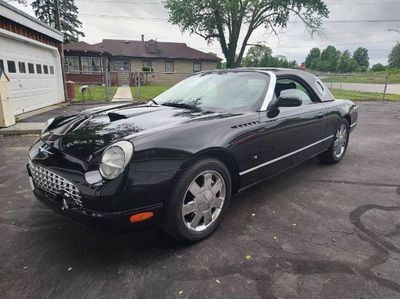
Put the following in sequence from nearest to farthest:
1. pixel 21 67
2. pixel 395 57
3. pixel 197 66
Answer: pixel 21 67 < pixel 197 66 < pixel 395 57

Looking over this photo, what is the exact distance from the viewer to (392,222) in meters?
3.07

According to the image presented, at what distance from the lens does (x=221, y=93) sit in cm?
352

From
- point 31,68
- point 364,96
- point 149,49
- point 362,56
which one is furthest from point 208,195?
point 362,56

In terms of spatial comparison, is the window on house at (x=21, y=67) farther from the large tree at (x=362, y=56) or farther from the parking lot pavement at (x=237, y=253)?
the large tree at (x=362, y=56)

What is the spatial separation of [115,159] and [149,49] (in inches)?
1356

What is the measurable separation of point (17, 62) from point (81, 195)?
33.6ft

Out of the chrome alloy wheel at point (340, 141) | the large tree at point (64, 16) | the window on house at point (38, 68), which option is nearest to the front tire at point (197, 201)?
the chrome alloy wheel at point (340, 141)

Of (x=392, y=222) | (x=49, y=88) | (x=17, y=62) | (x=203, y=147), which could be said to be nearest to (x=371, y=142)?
(x=392, y=222)

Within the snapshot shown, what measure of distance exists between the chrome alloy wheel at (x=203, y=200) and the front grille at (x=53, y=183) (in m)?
0.85

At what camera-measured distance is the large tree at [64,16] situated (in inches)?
1610

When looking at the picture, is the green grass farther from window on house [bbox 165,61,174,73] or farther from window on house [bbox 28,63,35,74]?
window on house [bbox 165,61,174,73]

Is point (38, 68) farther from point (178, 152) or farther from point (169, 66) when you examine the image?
point (169, 66)

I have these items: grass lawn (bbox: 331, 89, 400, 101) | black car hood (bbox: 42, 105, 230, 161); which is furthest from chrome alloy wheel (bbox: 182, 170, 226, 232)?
grass lawn (bbox: 331, 89, 400, 101)

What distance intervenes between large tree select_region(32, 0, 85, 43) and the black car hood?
4160 cm
